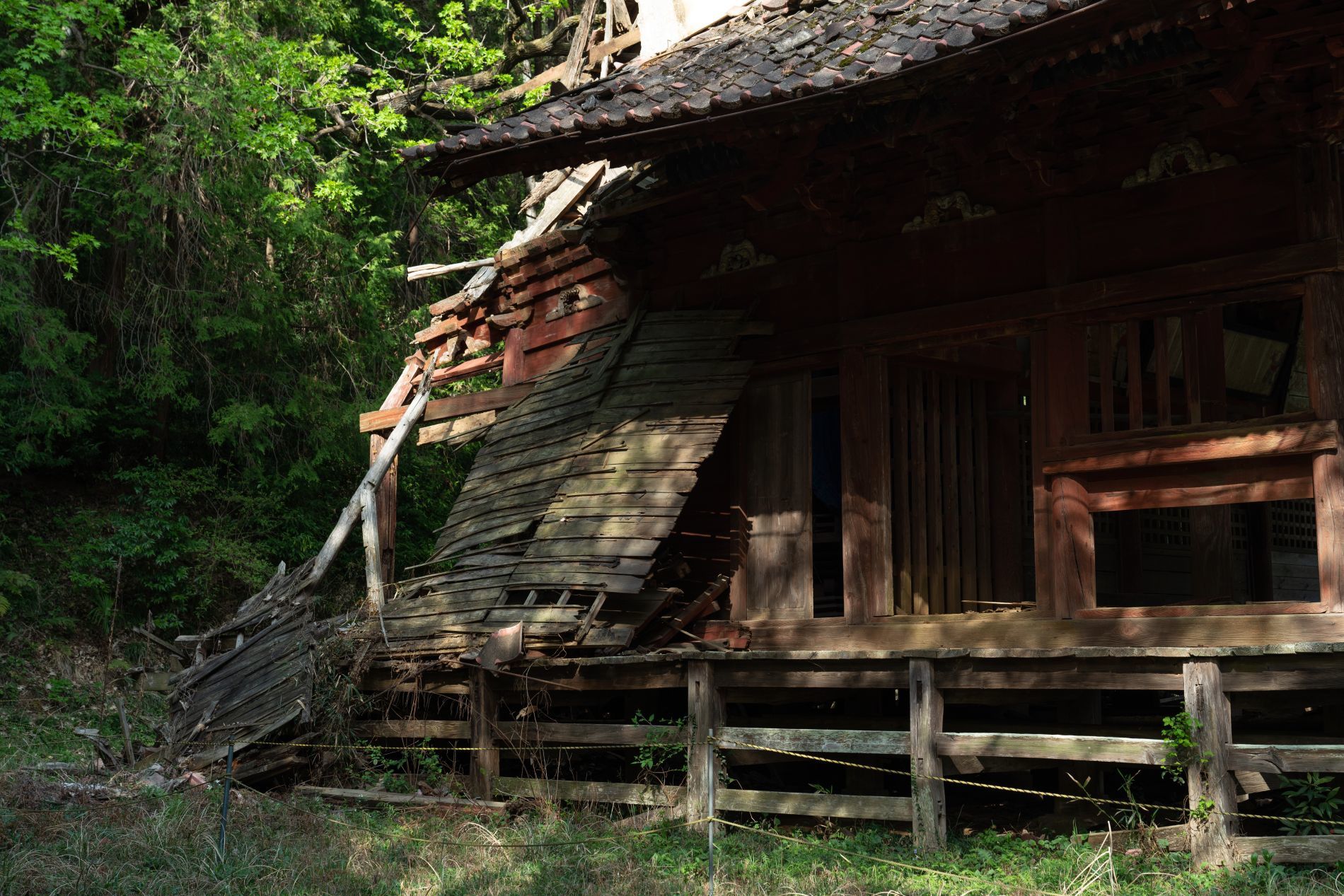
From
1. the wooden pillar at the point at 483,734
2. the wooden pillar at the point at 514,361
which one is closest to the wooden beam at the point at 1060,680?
the wooden pillar at the point at 483,734

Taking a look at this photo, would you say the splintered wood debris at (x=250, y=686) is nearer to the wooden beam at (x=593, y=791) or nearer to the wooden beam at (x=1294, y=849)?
the wooden beam at (x=593, y=791)

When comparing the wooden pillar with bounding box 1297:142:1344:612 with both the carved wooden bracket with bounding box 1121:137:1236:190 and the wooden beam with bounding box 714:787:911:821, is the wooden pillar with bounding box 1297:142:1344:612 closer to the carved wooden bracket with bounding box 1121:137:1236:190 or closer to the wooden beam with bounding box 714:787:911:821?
the carved wooden bracket with bounding box 1121:137:1236:190

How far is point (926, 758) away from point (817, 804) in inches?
31.1

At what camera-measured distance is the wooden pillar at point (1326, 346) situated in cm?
670

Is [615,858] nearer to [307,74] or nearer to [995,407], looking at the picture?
[995,407]

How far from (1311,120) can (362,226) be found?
17.4m

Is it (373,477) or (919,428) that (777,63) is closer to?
(919,428)

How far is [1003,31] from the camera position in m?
6.54

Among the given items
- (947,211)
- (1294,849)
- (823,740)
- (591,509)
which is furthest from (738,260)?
(1294,849)

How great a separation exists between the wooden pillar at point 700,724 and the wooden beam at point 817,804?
126 millimetres

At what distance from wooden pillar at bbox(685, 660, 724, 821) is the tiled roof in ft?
12.0

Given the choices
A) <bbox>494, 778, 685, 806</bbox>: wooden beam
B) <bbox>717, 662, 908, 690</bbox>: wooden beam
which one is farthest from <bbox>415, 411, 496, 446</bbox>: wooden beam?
<bbox>717, 662, 908, 690</bbox>: wooden beam

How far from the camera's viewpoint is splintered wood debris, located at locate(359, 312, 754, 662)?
885 centimetres

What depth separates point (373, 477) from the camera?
40.9 ft
